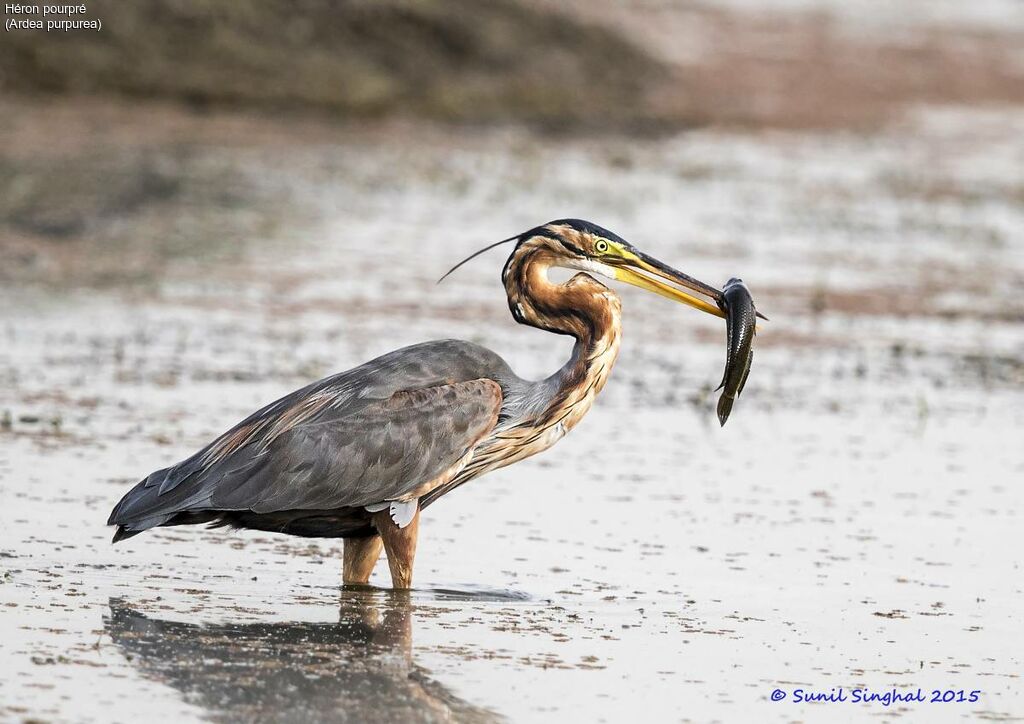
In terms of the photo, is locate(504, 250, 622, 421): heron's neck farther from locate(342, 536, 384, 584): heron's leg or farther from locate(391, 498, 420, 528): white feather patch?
locate(342, 536, 384, 584): heron's leg

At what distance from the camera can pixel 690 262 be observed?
1470 centimetres

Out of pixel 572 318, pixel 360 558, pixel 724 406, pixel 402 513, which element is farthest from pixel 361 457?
pixel 724 406

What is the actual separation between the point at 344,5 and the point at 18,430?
18.1 m

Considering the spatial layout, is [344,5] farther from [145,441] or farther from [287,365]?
[145,441]

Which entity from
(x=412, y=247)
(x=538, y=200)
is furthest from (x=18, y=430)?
(x=538, y=200)

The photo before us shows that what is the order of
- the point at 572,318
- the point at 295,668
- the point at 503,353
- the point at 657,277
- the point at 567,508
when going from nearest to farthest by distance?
the point at 295,668, the point at 572,318, the point at 657,277, the point at 567,508, the point at 503,353

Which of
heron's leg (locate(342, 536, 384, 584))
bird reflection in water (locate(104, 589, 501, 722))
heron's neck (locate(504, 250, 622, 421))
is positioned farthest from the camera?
heron's neck (locate(504, 250, 622, 421))

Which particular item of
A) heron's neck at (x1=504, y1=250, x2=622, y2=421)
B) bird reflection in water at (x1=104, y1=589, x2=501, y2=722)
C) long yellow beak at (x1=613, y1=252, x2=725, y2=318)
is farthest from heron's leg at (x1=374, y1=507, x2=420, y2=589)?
long yellow beak at (x1=613, y1=252, x2=725, y2=318)

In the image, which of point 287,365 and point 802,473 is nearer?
point 802,473

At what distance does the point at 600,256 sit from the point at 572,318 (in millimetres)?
256

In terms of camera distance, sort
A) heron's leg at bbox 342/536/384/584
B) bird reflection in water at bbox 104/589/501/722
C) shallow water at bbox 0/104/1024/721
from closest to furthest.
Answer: bird reflection in water at bbox 104/589/501/722, shallow water at bbox 0/104/1024/721, heron's leg at bbox 342/536/384/584

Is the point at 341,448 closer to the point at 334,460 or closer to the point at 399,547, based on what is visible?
the point at 334,460

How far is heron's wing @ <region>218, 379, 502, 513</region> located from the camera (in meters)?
6.53

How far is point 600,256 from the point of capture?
279 inches
